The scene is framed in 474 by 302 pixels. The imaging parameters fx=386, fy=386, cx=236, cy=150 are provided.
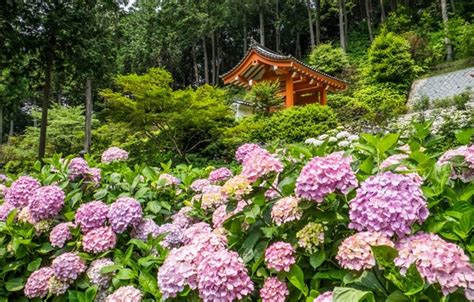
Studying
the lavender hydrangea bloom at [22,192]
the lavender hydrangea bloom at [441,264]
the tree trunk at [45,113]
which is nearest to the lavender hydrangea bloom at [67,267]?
the lavender hydrangea bloom at [22,192]

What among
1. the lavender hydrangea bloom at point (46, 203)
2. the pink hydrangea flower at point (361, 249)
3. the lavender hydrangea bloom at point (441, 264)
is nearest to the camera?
the lavender hydrangea bloom at point (441, 264)

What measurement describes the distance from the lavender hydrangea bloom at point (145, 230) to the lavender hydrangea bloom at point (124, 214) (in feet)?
0.11

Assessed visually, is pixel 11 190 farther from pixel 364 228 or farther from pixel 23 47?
pixel 23 47

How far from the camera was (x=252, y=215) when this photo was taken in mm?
1350

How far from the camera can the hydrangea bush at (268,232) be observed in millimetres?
1018

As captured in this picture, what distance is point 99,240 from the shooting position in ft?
5.59

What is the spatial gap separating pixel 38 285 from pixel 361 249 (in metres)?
1.43

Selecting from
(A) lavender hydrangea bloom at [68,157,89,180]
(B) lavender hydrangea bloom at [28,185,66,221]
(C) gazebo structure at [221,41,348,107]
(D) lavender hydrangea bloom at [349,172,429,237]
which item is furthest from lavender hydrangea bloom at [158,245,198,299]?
(C) gazebo structure at [221,41,348,107]

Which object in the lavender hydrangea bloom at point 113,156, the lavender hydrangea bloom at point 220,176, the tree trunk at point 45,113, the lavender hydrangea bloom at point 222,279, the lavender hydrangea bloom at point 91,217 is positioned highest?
the tree trunk at point 45,113

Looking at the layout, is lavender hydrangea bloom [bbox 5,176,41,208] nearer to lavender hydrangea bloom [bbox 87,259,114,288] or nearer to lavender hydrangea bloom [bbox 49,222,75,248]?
lavender hydrangea bloom [bbox 49,222,75,248]

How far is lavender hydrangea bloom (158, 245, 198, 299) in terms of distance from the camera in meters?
1.18

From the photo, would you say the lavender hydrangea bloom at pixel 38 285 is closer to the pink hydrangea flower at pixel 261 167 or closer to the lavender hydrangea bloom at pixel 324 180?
the pink hydrangea flower at pixel 261 167

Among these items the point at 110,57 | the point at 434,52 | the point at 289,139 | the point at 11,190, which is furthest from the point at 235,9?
the point at 11,190

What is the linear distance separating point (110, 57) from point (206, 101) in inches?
152
